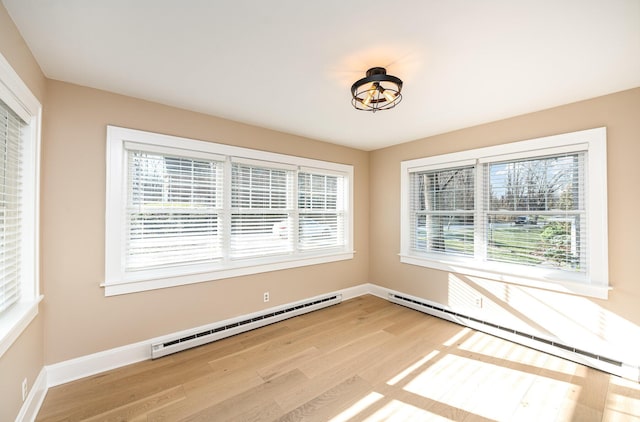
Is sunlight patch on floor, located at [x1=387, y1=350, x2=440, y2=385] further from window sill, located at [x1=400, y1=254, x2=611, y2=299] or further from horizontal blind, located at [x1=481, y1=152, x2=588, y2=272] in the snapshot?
horizontal blind, located at [x1=481, y1=152, x2=588, y2=272]

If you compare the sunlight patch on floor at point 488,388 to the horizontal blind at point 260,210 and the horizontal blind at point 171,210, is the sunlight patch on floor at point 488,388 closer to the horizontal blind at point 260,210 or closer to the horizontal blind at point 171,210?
the horizontal blind at point 260,210

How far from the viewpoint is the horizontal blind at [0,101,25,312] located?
1.67m

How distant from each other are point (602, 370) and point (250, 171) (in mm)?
4098

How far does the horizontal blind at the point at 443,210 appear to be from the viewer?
11.8 feet

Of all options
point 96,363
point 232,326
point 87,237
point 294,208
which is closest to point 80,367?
point 96,363

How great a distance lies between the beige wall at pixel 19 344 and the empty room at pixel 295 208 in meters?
0.02

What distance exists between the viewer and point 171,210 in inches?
110

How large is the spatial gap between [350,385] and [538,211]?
Answer: 2702 mm

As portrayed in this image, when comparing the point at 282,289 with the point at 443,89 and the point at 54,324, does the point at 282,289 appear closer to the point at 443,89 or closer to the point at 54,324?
the point at 54,324

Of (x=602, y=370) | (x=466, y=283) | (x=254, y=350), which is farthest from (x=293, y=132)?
(x=602, y=370)

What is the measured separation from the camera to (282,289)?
143 inches

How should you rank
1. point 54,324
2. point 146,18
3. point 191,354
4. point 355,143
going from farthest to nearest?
point 355,143
point 191,354
point 54,324
point 146,18

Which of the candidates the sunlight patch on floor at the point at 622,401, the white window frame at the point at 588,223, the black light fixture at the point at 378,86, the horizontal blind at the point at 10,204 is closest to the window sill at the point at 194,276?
the horizontal blind at the point at 10,204

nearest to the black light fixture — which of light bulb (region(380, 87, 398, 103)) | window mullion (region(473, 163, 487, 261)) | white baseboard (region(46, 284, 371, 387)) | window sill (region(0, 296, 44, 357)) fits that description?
light bulb (region(380, 87, 398, 103))
